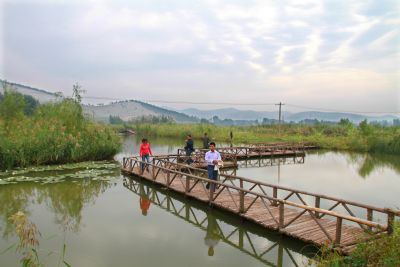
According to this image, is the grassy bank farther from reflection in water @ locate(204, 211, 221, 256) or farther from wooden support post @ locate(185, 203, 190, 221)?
reflection in water @ locate(204, 211, 221, 256)

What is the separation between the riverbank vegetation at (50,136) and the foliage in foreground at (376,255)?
16301 mm

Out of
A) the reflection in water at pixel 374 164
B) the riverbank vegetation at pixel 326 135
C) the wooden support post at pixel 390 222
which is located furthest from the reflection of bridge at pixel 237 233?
the riverbank vegetation at pixel 326 135

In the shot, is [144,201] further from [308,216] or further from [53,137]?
[53,137]

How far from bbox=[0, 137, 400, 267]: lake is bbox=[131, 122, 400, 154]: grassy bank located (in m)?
14.4

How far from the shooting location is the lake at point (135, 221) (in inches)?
285

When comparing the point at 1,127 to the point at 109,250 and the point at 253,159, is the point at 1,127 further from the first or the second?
the point at 253,159

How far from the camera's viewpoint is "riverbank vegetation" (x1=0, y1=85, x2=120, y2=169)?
17.1 metres

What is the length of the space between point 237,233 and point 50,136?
13588mm

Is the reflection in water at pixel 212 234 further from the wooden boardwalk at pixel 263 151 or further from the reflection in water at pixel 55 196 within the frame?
the wooden boardwalk at pixel 263 151

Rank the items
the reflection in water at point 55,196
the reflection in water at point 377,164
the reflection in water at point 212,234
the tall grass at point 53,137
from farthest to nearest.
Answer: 1. the reflection in water at point 377,164
2. the tall grass at point 53,137
3. the reflection in water at point 55,196
4. the reflection in water at point 212,234

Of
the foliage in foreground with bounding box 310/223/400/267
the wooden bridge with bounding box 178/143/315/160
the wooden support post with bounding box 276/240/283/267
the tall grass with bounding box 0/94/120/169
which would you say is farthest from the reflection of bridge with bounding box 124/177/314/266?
the wooden bridge with bounding box 178/143/315/160

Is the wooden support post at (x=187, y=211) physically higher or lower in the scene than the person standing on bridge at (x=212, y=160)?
lower

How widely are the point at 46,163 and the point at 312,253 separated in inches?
621

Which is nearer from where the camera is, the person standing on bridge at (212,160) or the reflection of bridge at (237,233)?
the reflection of bridge at (237,233)
